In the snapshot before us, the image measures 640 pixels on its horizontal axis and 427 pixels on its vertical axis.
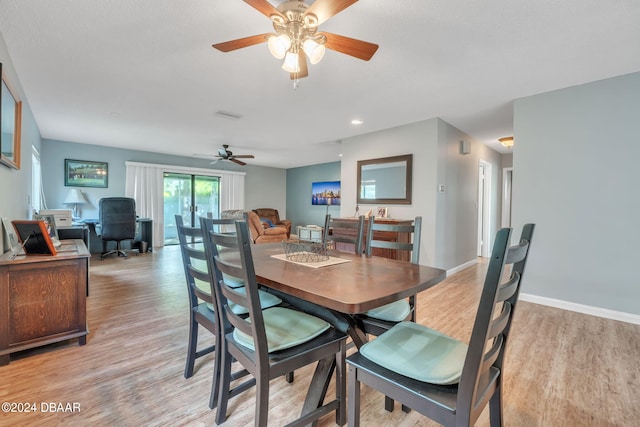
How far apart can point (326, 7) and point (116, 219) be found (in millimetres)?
5559

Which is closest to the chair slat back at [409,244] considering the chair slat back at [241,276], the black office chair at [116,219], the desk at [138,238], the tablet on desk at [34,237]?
the chair slat back at [241,276]

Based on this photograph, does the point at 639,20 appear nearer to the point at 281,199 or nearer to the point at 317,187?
the point at 317,187

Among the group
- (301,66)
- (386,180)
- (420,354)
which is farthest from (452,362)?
(386,180)

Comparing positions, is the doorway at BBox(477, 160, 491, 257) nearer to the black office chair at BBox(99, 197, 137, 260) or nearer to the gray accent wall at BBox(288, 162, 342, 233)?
the gray accent wall at BBox(288, 162, 342, 233)

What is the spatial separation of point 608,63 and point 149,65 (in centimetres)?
408

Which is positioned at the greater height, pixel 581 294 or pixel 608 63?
pixel 608 63

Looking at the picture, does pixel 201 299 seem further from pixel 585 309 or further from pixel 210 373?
pixel 585 309

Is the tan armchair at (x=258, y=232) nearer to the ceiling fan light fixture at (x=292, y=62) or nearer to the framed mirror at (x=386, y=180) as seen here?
the framed mirror at (x=386, y=180)

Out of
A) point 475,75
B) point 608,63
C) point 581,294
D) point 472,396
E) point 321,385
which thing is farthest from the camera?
point 581,294

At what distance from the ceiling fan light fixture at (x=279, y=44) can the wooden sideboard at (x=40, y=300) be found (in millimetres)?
2080

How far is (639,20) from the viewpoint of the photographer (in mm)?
1937

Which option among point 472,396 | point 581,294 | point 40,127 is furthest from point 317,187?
point 472,396

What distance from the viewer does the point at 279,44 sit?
1.81 m

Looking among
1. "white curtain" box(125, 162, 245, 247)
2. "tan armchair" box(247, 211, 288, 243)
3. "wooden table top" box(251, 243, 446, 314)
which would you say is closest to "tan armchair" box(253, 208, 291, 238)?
"white curtain" box(125, 162, 245, 247)
